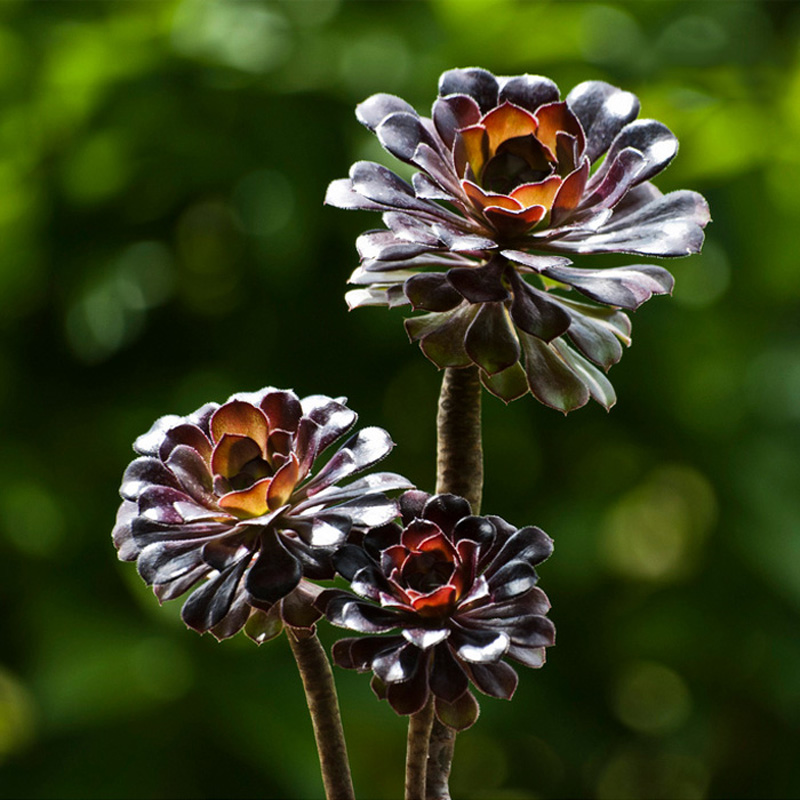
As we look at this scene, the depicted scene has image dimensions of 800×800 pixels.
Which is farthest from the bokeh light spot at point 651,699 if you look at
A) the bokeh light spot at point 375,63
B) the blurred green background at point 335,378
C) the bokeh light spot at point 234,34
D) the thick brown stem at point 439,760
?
the thick brown stem at point 439,760

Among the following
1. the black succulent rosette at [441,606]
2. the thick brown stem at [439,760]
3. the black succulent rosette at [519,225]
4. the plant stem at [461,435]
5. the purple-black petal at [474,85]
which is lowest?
the thick brown stem at [439,760]

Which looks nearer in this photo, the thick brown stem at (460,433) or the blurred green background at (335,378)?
the thick brown stem at (460,433)

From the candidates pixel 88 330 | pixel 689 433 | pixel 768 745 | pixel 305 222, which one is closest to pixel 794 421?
pixel 689 433

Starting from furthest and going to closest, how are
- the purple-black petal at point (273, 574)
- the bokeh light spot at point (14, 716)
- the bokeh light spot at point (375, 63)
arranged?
the bokeh light spot at point (375, 63), the bokeh light spot at point (14, 716), the purple-black petal at point (273, 574)

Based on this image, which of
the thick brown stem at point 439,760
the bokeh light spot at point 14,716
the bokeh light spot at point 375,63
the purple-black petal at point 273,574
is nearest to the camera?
the purple-black petal at point 273,574

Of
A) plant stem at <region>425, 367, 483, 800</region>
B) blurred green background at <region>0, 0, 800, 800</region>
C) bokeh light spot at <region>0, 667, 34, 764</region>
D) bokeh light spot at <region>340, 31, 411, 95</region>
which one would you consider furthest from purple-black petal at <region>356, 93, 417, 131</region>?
bokeh light spot at <region>0, 667, 34, 764</region>

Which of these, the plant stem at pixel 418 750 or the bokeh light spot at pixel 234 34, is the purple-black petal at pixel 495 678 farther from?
the bokeh light spot at pixel 234 34

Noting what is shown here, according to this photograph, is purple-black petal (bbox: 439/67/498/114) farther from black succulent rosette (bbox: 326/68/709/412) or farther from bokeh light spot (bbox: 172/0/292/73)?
bokeh light spot (bbox: 172/0/292/73)

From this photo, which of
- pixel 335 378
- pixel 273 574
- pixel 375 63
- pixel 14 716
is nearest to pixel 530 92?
pixel 273 574
